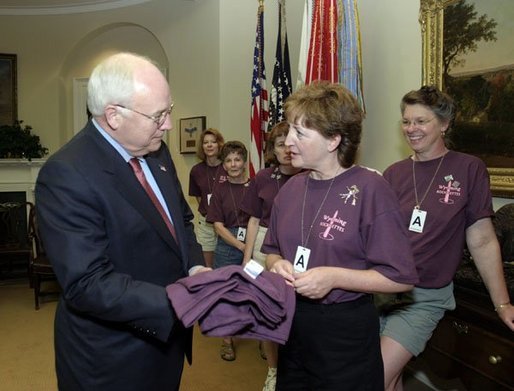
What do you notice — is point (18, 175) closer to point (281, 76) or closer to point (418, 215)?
point (281, 76)

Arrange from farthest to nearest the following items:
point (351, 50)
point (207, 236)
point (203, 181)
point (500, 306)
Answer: point (203, 181), point (207, 236), point (351, 50), point (500, 306)

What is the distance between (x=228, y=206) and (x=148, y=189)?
1.93 meters

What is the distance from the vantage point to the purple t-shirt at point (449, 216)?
1.97 metres

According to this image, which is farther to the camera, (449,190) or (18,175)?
(18,175)

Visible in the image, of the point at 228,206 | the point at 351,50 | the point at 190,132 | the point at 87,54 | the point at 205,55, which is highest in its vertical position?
the point at 87,54

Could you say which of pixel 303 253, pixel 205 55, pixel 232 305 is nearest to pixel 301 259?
pixel 303 253

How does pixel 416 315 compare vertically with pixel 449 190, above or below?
below

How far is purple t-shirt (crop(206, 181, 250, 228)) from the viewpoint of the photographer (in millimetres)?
3364

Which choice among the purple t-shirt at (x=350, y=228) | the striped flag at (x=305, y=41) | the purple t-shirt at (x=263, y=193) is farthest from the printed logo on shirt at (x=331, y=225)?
the striped flag at (x=305, y=41)

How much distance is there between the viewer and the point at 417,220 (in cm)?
206

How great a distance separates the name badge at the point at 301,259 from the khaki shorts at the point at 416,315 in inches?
25.1

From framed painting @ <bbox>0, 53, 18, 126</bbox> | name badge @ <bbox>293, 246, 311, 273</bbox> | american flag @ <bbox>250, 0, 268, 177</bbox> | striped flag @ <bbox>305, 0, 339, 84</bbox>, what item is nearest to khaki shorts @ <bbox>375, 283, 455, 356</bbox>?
name badge @ <bbox>293, 246, 311, 273</bbox>

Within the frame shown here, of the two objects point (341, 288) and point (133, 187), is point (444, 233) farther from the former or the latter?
point (133, 187)

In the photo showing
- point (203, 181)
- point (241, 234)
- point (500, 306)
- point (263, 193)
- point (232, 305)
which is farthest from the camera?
point (203, 181)
